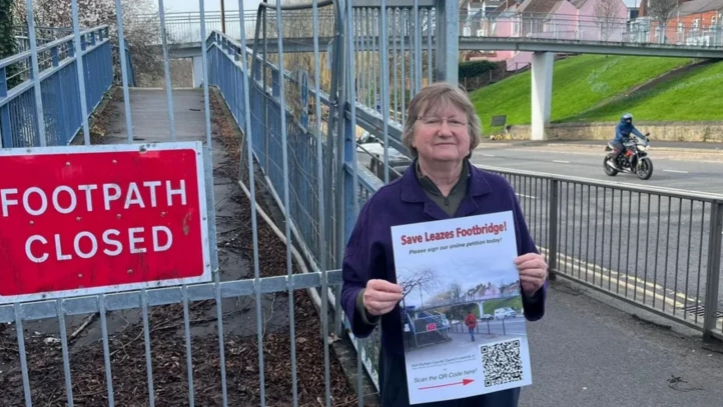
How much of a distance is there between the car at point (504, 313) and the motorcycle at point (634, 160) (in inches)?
581

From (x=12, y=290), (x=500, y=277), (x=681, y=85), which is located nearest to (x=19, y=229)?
(x=12, y=290)

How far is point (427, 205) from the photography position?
2197mm

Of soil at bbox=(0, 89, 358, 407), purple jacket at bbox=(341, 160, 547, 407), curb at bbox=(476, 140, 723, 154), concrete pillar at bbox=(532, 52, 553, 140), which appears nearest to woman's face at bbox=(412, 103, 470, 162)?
purple jacket at bbox=(341, 160, 547, 407)

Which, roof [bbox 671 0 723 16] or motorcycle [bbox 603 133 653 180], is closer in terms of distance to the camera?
motorcycle [bbox 603 133 653 180]

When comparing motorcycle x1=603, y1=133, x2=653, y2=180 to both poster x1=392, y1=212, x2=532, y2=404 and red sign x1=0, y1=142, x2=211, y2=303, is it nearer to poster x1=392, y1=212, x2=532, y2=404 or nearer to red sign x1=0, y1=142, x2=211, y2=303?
poster x1=392, y1=212, x2=532, y2=404

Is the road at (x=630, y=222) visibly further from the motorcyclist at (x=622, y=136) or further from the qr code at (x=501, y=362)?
the qr code at (x=501, y=362)

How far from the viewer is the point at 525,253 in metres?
2.33

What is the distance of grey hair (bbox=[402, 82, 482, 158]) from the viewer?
7.30ft

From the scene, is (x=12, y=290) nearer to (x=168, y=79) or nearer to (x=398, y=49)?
(x=168, y=79)

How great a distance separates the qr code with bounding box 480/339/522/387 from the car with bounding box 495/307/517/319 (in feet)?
0.31

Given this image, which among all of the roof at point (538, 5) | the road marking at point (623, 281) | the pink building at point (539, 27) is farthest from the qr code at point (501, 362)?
the roof at point (538, 5)

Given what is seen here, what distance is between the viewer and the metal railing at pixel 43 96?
5176mm

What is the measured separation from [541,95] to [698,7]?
36.4 metres

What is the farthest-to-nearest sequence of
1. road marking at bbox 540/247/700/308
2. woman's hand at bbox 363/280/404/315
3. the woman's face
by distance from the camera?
1. road marking at bbox 540/247/700/308
2. the woman's face
3. woman's hand at bbox 363/280/404/315
